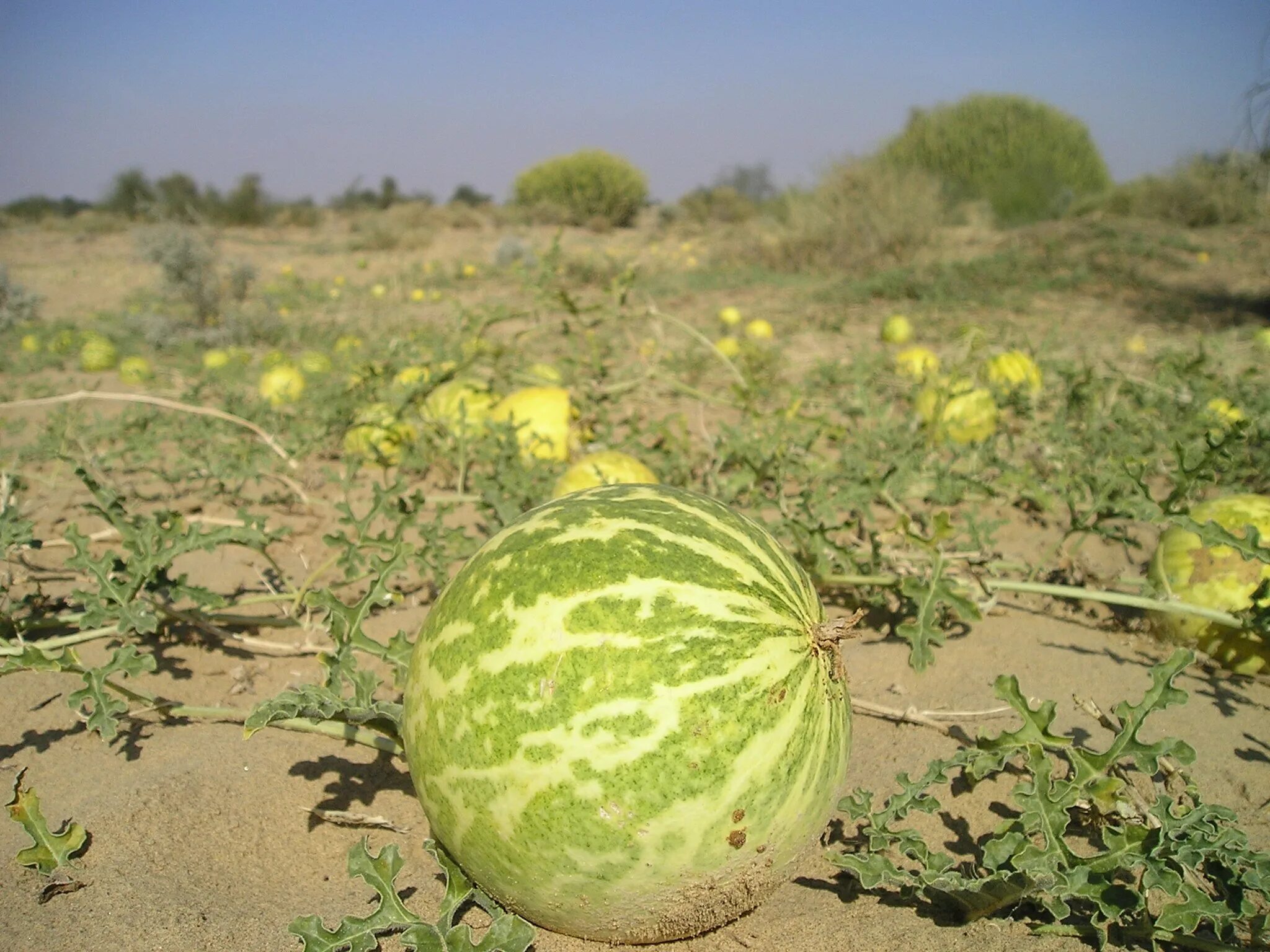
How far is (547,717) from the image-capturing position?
1.48 m

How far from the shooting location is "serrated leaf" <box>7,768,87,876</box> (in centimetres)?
167

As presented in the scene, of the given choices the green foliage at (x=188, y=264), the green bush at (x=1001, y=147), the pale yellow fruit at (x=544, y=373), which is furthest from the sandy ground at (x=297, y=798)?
the green bush at (x=1001, y=147)

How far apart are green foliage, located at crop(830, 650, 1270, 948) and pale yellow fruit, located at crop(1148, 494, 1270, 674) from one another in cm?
109

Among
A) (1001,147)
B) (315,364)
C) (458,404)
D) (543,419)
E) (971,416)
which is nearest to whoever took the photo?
(543,419)

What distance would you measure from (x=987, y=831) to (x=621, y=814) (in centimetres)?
106

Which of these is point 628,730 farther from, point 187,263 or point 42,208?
point 42,208

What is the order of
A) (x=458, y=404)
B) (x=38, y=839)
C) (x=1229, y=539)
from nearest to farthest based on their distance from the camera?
(x=38, y=839) < (x=1229, y=539) < (x=458, y=404)

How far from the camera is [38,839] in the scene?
1.69m

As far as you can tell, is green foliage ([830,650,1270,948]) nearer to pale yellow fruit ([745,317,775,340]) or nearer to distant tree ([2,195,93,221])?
pale yellow fruit ([745,317,775,340])

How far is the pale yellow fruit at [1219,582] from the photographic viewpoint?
8.67 feet

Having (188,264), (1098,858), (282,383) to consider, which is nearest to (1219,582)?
(1098,858)

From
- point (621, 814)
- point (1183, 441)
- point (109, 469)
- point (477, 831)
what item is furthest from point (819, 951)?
point (109, 469)

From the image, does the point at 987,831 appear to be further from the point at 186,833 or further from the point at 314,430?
the point at 314,430

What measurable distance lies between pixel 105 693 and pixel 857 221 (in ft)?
53.5
